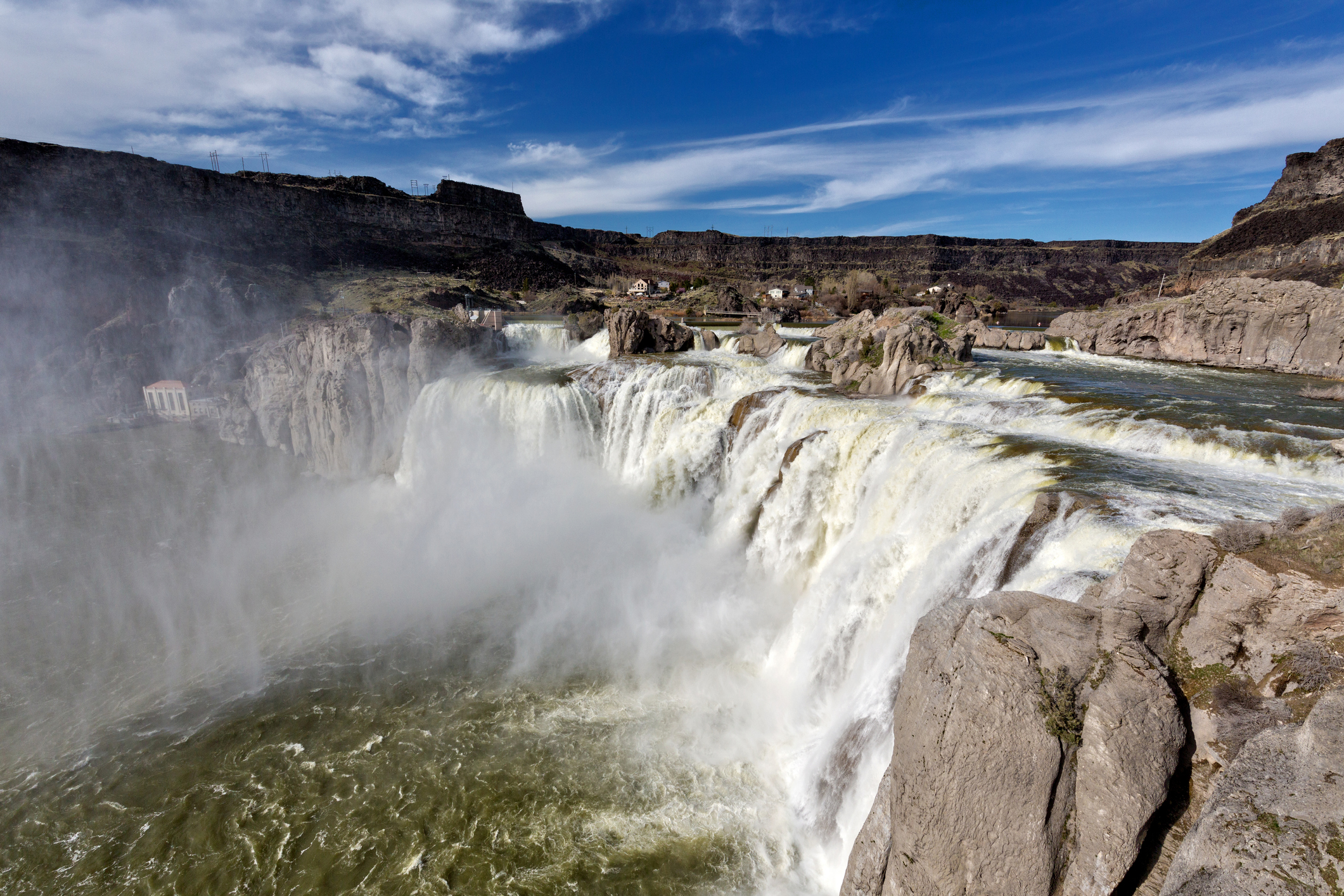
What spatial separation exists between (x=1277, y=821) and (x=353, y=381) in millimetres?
28254

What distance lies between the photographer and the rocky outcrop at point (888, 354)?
60.2ft

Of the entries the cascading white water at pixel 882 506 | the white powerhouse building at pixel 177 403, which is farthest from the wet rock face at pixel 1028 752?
the white powerhouse building at pixel 177 403

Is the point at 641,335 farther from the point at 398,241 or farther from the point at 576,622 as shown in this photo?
the point at 398,241

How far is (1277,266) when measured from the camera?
141ft

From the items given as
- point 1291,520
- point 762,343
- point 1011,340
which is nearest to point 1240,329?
point 1011,340

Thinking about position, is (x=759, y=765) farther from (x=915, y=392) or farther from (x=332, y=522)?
(x=332, y=522)

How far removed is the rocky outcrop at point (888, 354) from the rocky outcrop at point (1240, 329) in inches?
464

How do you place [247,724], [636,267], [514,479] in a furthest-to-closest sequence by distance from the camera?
[636,267]
[514,479]
[247,724]

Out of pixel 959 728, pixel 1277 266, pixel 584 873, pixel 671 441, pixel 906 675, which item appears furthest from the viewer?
pixel 1277 266

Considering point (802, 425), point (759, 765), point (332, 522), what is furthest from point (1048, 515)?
point (332, 522)

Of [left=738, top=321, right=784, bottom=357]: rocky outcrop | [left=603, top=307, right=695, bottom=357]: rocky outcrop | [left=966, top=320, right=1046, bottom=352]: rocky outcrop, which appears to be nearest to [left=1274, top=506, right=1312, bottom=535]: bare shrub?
[left=738, top=321, right=784, bottom=357]: rocky outcrop

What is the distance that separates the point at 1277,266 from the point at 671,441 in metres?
54.0

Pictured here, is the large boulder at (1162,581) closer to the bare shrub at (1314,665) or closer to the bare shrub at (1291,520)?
the bare shrub at (1291,520)

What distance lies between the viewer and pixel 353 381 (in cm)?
2480
